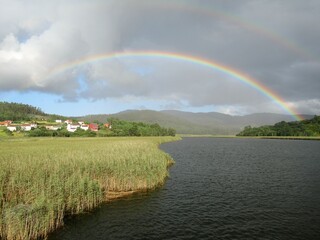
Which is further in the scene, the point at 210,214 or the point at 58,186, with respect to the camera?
the point at 210,214

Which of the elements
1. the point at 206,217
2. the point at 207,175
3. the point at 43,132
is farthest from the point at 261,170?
the point at 43,132

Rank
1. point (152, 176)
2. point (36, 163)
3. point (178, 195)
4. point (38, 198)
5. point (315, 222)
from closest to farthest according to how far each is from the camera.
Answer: point (38, 198), point (315, 222), point (36, 163), point (178, 195), point (152, 176)

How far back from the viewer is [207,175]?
48312 mm

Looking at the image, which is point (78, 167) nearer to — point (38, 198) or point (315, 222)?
point (38, 198)

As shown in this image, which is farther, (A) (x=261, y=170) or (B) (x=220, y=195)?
(A) (x=261, y=170)

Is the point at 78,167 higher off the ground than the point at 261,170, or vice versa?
the point at 78,167

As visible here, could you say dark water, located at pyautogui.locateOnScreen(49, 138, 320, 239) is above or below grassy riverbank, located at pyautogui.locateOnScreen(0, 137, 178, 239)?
below

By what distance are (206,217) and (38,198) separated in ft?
48.6

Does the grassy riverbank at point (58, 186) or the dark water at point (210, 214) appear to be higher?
the grassy riverbank at point (58, 186)

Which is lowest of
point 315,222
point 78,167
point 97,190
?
point 315,222

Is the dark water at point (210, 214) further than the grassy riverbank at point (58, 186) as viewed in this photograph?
Yes

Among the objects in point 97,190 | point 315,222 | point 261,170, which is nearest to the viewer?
point 315,222

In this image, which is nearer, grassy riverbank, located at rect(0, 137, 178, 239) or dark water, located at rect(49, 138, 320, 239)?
grassy riverbank, located at rect(0, 137, 178, 239)

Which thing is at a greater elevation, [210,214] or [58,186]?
[58,186]
